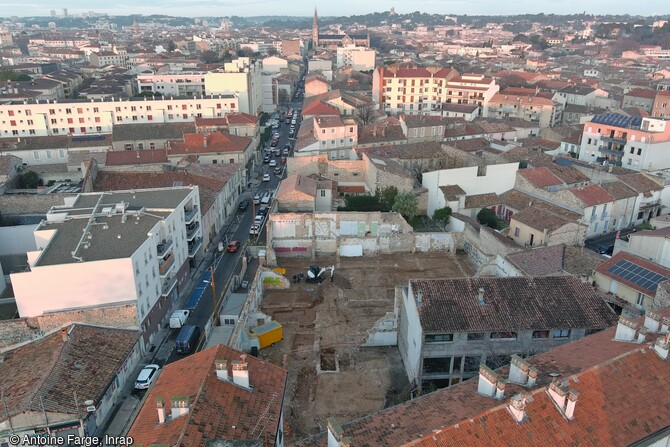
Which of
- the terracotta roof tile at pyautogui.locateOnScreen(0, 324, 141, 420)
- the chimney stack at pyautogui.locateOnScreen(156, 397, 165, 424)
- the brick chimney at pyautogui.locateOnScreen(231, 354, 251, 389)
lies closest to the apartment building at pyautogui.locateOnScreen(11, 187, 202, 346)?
the terracotta roof tile at pyautogui.locateOnScreen(0, 324, 141, 420)

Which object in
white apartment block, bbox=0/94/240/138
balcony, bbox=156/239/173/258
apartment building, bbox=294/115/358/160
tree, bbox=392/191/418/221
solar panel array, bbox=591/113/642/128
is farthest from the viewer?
white apartment block, bbox=0/94/240/138

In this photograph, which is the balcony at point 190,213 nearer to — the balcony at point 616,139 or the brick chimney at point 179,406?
the brick chimney at point 179,406

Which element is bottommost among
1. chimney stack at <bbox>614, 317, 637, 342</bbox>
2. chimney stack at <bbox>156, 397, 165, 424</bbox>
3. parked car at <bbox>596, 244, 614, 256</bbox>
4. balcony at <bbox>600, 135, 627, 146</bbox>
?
parked car at <bbox>596, 244, 614, 256</bbox>

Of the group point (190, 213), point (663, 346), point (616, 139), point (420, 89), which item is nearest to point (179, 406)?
point (663, 346)

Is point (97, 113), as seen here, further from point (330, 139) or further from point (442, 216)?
point (442, 216)

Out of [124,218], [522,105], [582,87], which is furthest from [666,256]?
[582,87]

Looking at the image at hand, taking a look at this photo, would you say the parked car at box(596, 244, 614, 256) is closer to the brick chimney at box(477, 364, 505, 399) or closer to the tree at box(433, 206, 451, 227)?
the tree at box(433, 206, 451, 227)

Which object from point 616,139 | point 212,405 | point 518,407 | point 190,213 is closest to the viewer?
point 518,407
